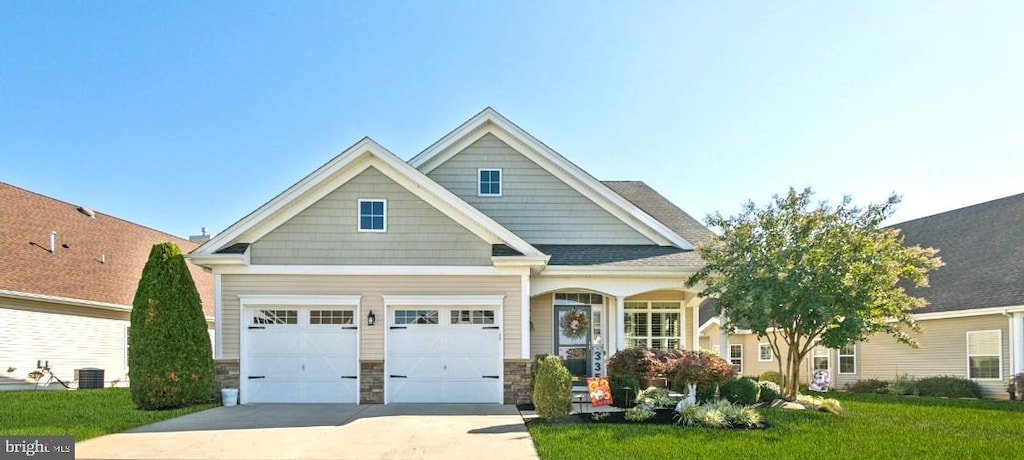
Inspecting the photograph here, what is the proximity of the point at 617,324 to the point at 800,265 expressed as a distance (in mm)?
4170

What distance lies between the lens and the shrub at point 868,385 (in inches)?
923

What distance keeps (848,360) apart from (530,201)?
13337 mm

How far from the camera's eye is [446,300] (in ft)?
53.6

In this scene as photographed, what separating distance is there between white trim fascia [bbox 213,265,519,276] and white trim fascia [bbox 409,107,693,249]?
12.3 feet

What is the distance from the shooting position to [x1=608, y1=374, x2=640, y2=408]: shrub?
50.3 feet

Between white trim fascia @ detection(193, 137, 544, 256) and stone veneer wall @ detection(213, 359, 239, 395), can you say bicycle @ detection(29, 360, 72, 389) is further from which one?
white trim fascia @ detection(193, 137, 544, 256)

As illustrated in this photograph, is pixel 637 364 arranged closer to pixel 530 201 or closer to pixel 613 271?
pixel 613 271

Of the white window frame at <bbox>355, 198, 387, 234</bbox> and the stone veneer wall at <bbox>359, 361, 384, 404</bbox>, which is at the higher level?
the white window frame at <bbox>355, 198, 387, 234</bbox>

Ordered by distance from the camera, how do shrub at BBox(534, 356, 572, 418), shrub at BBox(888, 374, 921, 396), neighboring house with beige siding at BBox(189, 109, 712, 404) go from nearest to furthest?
shrub at BBox(534, 356, 572, 418)
neighboring house with beige siding at BBox(189, 109, 712, 404)
shrub at BBox(888, 374, 921, 396)

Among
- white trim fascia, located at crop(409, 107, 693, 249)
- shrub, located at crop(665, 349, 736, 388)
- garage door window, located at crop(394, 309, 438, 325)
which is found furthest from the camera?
white trim fascia, located at crop(409, 107, 693, 249)

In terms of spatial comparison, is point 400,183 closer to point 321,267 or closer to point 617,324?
point 321,267

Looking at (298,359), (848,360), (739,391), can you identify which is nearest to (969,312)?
(848,360)

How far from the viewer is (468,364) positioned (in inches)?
646

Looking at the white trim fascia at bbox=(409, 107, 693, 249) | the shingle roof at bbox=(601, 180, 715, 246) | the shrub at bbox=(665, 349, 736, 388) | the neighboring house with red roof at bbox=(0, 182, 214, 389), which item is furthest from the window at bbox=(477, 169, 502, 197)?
the neighboring house with red roof at bbox=(0, 182, 214, 389)
